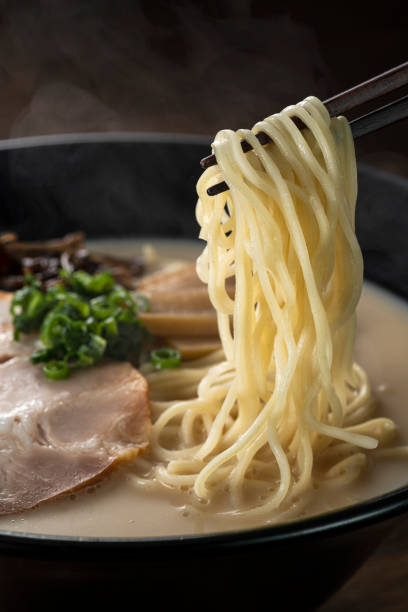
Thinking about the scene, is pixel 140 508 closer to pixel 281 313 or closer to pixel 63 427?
pixel 63 427

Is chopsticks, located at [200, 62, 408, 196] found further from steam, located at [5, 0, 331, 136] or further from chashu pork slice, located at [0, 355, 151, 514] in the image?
steam, located at [5, 0, 331, 136]

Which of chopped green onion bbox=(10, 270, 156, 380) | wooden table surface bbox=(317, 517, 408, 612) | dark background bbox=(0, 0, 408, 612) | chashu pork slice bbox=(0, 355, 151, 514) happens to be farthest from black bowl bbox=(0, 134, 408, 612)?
dark background bbox=(0, 0, 408, 612)

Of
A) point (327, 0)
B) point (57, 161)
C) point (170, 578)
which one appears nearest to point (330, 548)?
point (170, 578)

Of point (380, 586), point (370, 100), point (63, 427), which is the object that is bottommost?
point (380, 586)

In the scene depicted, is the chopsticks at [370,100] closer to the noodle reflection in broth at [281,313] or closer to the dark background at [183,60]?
the noodle reflection in broth at [281,313]

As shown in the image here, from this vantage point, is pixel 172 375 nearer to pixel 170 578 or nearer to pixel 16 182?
pixel 170 578

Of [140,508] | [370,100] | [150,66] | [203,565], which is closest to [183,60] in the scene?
[150,66]
